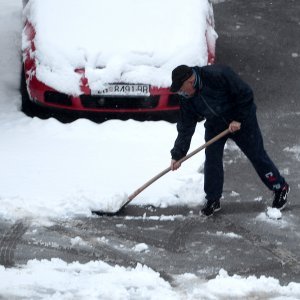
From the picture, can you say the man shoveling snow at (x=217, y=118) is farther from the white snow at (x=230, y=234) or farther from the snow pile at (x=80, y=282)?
the snow pile at (x=80, y=282)

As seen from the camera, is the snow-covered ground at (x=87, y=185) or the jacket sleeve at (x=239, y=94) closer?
the snow-covered ground at (x=87, y=185)

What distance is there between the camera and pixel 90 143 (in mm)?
7949

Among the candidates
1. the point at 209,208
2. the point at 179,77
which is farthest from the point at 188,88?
the point at 209,208

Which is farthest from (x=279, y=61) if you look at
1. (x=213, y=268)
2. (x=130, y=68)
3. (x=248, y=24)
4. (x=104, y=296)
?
(x=104, y=296)

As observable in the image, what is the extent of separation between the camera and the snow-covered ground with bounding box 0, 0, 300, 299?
17.4 feet

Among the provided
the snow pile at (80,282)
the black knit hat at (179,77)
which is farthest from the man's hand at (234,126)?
the snow pile at (80,282)

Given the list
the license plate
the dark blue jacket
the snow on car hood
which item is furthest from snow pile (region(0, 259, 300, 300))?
the snow on car hood

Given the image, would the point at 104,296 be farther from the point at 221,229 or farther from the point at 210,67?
the point at 210,67

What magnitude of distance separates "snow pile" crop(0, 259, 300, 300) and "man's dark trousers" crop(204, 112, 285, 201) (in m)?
1.14

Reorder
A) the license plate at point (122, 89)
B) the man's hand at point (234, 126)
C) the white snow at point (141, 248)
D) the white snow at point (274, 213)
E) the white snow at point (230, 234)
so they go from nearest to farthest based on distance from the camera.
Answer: the white snow at point (141, 248) < the man's hand at point (234, 126) < the white snow at point (230, 234) < the white snow at point (274, 213) < the license plate at point (122, 89)

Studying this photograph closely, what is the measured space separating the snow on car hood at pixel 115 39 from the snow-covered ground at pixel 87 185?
0.53 m

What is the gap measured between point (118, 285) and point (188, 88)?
161cm

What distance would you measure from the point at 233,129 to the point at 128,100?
7.29ft

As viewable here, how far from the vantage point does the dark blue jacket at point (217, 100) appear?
19.9 feet
